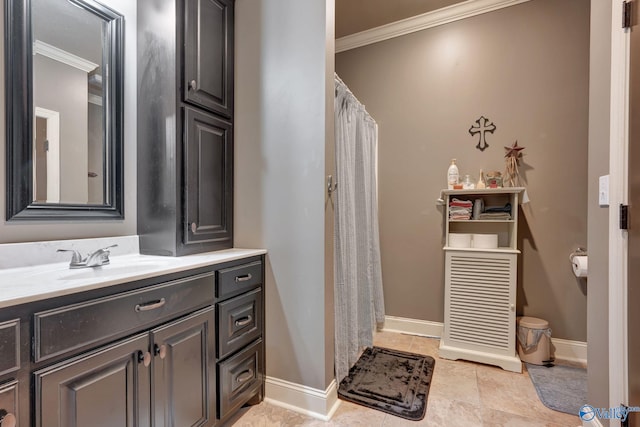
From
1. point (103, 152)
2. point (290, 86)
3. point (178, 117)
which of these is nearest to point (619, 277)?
point (290, 86)

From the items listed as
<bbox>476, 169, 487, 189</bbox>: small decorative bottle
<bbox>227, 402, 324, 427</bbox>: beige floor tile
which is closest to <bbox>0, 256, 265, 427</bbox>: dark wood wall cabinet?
<bbox>227, 402, 324, 427</bbox>: beige floor tile

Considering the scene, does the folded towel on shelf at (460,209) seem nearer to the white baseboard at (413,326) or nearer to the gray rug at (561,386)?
the white baseboard at (413,326)

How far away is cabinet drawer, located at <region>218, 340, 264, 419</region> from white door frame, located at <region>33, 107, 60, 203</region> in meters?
1.11

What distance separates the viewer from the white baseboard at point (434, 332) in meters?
2.29

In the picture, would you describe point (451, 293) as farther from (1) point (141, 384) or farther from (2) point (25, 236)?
(2) point (25, 236)

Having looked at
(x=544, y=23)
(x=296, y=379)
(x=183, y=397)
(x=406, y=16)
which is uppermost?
(x=406, y=16)

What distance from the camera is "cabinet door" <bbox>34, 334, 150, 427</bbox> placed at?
2.78 ft

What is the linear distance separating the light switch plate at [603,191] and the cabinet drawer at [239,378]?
1859mm

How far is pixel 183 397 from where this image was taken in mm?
1242

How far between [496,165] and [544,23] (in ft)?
3.92

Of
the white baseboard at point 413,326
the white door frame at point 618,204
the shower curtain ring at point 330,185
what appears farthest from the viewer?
the white baseboard at point 413,326

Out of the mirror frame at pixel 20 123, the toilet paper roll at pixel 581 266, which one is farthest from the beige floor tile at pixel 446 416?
the mirror frame at pixel 20 123

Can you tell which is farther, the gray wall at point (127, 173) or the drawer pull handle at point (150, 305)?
the gray wall at point (127, 173)

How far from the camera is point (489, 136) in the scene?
2.56 meters
